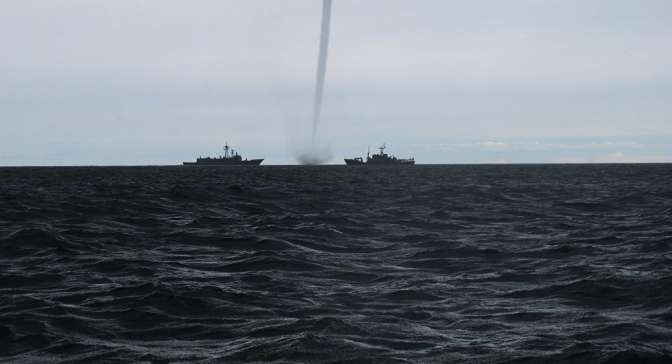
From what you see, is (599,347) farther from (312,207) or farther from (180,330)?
(312,207)

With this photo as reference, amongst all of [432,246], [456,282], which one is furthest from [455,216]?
[456,282]

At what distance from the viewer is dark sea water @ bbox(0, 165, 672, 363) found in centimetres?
857

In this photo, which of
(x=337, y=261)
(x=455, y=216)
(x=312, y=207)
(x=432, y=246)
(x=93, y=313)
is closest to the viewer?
(x=93, y=313)

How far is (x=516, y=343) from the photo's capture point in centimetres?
873

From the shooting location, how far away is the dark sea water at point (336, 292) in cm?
857

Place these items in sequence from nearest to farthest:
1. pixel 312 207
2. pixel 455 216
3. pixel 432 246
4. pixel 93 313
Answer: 1. pixel 93 313
2. pixel 432 246
3. pixel 455 216
4. pixel 312 207

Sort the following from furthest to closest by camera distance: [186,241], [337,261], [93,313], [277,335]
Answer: [186,241] < [337,261] < [93,313] < [277,335]

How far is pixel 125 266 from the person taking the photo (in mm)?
15156

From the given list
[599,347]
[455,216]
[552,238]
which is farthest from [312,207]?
[599,347]

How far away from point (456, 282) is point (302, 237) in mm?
8333

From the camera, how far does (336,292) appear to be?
1234cm

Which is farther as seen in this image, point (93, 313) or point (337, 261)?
point (337, 261)

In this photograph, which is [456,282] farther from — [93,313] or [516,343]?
[93,313]

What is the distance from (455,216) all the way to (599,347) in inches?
800
